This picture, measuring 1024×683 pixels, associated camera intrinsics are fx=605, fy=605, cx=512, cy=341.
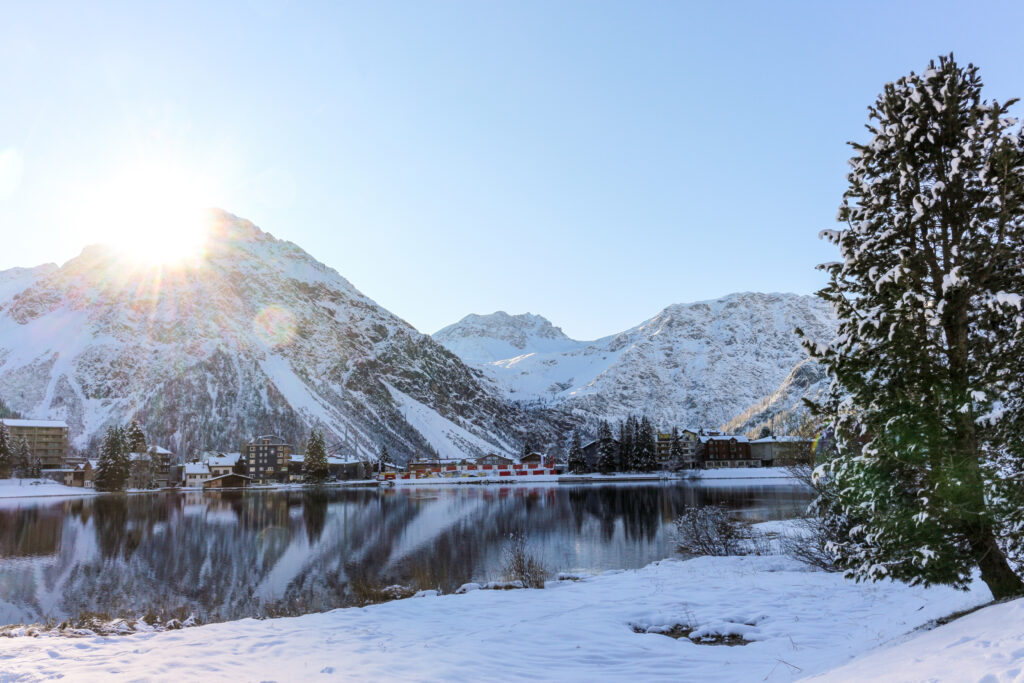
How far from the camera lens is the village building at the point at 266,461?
15250 centimetres

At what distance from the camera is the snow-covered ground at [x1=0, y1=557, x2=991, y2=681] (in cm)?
1152

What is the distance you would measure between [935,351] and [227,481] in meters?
154

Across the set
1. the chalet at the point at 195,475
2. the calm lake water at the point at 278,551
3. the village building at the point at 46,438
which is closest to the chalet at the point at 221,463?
the chalet at the point at 195,475

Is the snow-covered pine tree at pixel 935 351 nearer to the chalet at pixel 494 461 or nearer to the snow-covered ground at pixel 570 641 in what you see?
the snow-covered ground at pixel 570 641

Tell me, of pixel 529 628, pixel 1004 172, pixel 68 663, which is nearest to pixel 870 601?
pixel 529 628

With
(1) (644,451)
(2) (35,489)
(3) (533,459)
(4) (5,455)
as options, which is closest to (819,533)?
(1) (644,451)

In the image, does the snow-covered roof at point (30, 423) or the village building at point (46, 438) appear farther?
the village building at point (46, 438)

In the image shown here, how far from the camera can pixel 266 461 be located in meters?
154

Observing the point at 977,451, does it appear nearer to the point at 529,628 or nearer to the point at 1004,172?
the point at 1004,172

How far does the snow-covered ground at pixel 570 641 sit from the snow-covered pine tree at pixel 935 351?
7.01 feet

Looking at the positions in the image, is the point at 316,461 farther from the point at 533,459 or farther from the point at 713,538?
the point at 713,538

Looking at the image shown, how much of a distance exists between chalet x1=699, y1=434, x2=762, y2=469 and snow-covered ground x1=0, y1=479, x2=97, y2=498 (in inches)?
5484

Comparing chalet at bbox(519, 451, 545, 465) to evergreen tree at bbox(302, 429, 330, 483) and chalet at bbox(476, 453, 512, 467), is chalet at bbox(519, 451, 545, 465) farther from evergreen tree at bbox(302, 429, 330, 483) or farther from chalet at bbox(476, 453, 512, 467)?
evergreen tree at bbox(302, 429, 330, 483)

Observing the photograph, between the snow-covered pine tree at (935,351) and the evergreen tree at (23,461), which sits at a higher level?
the snow-covered pine tree at (935,351)
